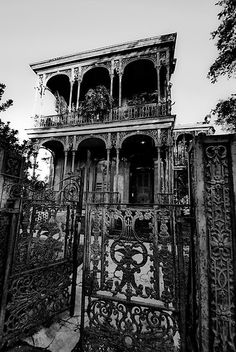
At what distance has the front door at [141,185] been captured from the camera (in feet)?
36.7

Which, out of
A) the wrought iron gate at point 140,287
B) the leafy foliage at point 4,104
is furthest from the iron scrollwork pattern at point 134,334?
the leafy foliage at point 4,104

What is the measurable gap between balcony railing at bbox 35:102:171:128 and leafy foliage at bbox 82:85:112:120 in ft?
0.53

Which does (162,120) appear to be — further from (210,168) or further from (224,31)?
(210,168)

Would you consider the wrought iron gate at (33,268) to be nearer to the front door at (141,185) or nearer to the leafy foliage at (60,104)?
the front door at (141,185)

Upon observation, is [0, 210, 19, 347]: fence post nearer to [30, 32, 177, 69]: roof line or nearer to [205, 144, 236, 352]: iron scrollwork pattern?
[205, 144, 236, 352]: iron scrollwork pattern

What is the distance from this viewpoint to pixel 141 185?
11.3m

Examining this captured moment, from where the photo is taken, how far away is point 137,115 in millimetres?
10312

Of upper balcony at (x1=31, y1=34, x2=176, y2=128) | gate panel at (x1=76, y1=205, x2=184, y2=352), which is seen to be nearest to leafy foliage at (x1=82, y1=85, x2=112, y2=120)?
upper balcony at (x1=31, y1=34, x2=176, y2=128)

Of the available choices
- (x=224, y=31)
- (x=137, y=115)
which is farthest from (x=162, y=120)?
(x=224, y=31)

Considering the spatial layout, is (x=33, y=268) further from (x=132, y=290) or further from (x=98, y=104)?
(x=98, y=104)

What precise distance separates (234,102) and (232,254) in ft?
34.9

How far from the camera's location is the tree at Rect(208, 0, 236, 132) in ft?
28.9

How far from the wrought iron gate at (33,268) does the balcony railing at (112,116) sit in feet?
26.1

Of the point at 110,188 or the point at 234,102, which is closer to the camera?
the point at 234,102
